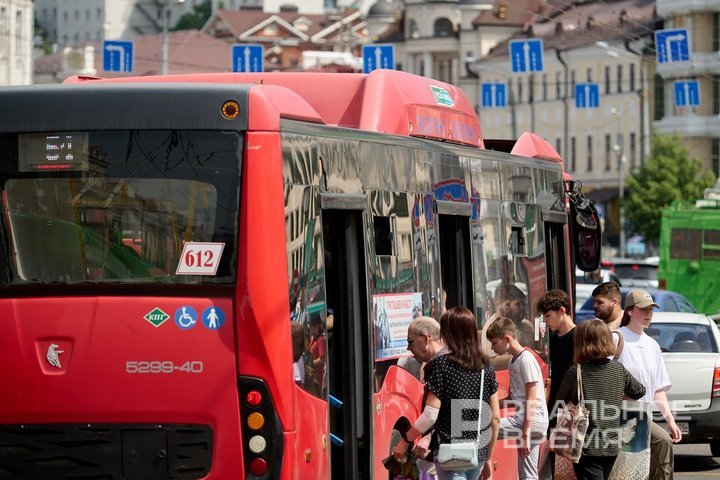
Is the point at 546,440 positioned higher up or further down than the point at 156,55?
further down

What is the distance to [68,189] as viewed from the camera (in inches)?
366

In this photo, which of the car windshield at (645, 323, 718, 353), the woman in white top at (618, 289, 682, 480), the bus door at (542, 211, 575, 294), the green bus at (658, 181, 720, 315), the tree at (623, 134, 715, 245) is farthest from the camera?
the tree at (623, 134, 715, 245)

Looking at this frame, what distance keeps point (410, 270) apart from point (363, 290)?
92 cm

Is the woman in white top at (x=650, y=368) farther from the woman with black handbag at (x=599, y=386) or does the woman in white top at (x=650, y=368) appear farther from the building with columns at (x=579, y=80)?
the building with columns at (x=579, y=80)

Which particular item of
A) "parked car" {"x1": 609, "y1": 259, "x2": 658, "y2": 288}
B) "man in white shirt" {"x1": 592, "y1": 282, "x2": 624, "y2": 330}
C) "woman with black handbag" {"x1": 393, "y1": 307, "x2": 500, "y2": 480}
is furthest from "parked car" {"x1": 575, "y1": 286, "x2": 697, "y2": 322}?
"parked car" {"x1": 609, "y1": 259, "x2": 658, "y2": 288}

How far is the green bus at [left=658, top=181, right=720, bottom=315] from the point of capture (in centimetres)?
4247

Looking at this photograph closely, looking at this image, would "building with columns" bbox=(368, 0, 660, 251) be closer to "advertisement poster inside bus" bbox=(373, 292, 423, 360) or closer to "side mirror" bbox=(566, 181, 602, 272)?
"side mirror" bbox=(566, 181, 602, 272)

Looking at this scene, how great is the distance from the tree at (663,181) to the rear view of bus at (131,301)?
8362 cm

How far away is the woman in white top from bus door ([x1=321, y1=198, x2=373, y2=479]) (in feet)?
7.40

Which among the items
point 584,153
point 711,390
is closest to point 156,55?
point 584,153

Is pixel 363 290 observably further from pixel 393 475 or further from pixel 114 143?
pixel 114 143

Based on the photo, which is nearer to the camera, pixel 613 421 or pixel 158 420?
pixel 158 420

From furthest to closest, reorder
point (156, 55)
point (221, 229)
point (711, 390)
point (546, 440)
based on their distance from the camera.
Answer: point (156, 55), point (711, 390), point (546, 440), point (221, 229)

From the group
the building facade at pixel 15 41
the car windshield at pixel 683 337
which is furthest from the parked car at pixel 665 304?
the building facade at pixel 15 41
